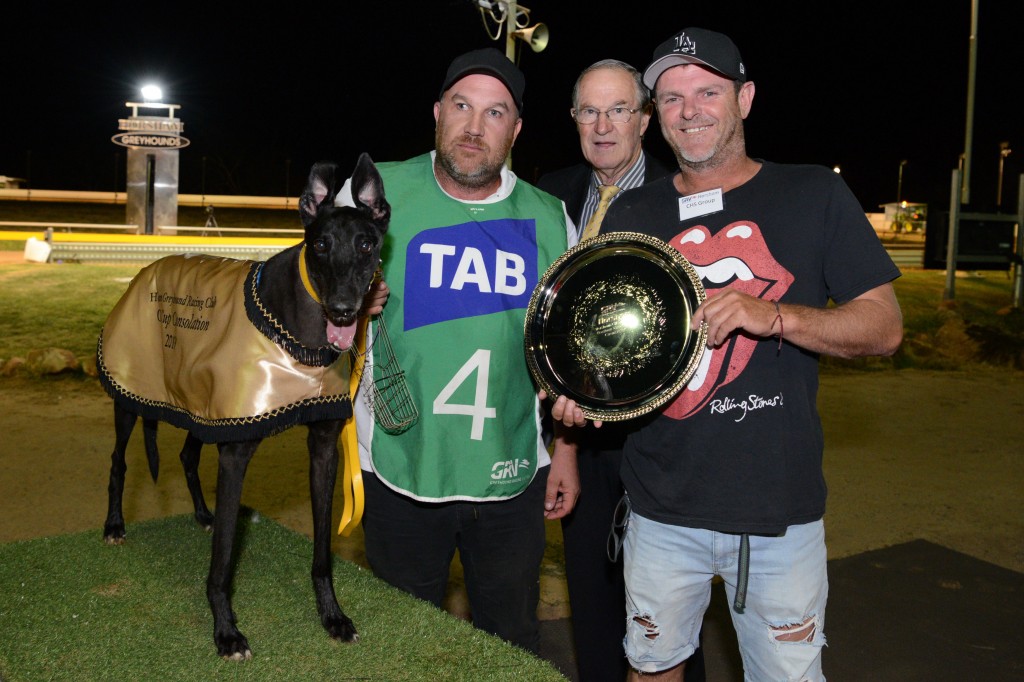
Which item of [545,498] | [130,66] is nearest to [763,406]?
[545,498]

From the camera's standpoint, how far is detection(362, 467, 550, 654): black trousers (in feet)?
9.58

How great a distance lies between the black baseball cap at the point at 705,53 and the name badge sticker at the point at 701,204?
0.31 metres

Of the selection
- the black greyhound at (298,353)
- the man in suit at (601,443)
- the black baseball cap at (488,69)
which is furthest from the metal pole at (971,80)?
the black greyhound at (298,353)

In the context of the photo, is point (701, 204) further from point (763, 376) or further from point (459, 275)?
point (459, 275)

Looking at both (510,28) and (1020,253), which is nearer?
(510,28)

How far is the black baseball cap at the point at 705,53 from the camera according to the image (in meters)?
2.28

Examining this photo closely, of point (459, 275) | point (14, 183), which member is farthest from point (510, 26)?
point (14, 183)

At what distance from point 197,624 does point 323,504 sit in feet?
1.75

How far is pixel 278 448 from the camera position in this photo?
7.26 meters

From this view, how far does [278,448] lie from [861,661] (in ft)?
16.1

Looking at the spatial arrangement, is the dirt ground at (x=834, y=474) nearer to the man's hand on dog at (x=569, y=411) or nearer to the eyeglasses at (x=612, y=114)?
the man's hand on dog at (x=569, y=411)

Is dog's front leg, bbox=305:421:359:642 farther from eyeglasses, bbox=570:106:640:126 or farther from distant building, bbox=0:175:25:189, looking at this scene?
distant building, bbox=0:175:25:189

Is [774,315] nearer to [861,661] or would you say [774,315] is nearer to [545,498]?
[545,498]

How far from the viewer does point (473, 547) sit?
3.00 m
